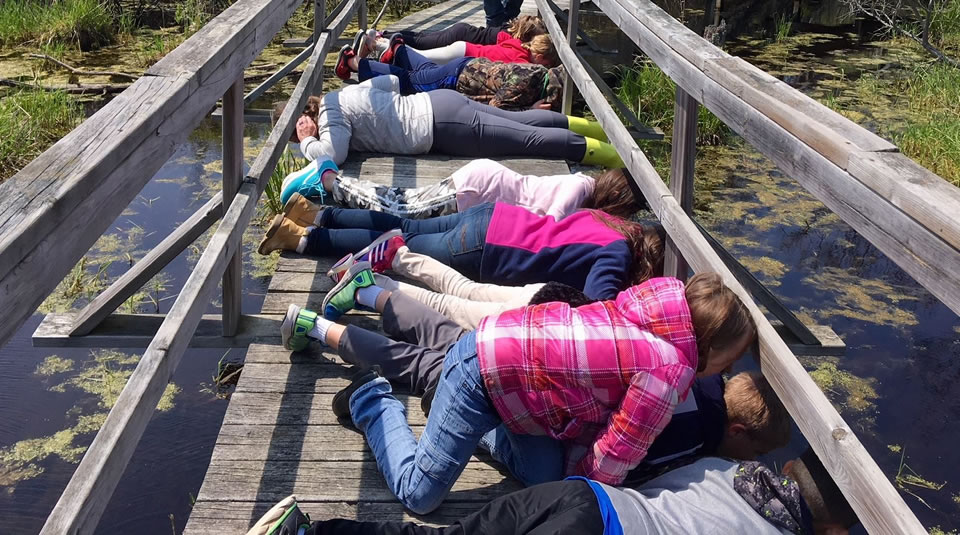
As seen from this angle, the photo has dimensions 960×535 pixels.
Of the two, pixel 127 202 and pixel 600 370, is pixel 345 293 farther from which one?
A: pixel 127 202

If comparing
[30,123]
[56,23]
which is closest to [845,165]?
[30,123]

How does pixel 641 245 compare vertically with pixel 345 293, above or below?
above

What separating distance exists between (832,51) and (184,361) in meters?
7.86

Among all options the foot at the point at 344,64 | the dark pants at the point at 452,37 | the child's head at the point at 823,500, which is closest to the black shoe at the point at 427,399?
the child's head at the point at 823,500

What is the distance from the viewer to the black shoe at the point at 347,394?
7.93 feet

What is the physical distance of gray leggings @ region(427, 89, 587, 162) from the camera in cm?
442

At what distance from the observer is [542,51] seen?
5.95 metres

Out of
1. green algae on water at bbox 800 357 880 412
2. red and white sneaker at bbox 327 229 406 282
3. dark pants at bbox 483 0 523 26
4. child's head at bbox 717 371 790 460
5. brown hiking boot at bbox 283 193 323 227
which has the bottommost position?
green algae on water at bbox 800 357 880 412

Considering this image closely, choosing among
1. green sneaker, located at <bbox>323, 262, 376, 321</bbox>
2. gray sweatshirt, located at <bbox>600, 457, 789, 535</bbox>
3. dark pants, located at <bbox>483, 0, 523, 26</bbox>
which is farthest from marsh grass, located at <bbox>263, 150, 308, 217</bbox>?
gray sweatshirt, located at <bbox>600, 457, 789, 535</bbox>

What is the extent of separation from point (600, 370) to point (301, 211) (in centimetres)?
177

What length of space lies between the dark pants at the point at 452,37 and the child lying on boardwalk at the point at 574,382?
4524 mm

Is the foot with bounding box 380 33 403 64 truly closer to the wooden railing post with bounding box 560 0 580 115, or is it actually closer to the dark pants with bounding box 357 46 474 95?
the dark pants with bounding box 357 46 474 95

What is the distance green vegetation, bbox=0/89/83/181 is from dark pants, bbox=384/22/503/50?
90.7 inches

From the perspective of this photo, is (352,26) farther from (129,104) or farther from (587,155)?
(129,104)
